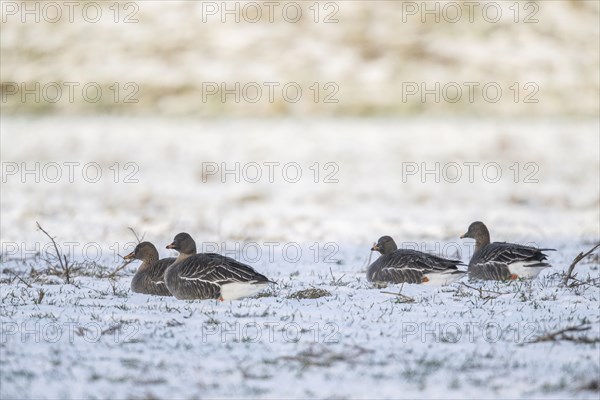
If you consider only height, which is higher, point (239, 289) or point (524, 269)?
point (524, 269)

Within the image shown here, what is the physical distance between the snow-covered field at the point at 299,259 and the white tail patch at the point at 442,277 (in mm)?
128

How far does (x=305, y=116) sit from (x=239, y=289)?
42.8 m

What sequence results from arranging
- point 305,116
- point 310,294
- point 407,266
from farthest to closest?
point 305,116 → point 407,266 → point 310,294

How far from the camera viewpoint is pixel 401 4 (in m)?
74.2

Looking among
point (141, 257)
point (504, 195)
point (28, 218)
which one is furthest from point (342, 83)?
point (141, 257)

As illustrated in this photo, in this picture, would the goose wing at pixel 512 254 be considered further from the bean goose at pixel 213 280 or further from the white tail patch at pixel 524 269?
the bean goose at pixel 213 280

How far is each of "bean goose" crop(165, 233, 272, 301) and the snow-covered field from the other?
0.80ft

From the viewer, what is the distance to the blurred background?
947 inches

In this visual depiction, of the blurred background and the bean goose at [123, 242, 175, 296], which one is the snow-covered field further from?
the bean goose at [123, 242, 175, 296]

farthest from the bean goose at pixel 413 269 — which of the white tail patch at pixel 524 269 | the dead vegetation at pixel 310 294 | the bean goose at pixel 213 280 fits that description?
the bean goose at pixel 213 280

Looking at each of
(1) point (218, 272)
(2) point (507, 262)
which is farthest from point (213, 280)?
(2) point (507, 262)

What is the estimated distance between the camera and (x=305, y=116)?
176 ft

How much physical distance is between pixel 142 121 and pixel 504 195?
87.5ft

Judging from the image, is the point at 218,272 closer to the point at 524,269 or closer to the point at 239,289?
the point at 239,289
